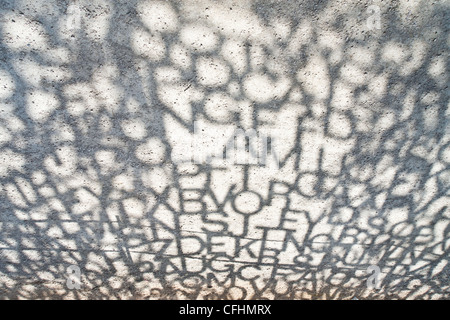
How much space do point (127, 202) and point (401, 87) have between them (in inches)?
67.5

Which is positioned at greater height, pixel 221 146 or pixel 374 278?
pixel 221 146

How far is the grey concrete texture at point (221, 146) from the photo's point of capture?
1.28 metres

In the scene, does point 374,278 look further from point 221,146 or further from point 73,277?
point 73,277

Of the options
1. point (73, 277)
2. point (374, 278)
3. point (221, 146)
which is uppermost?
point (221, 146)

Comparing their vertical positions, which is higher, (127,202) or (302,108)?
(302,108)

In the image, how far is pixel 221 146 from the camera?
5.16 feet

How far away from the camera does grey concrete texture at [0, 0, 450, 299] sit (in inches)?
50.4

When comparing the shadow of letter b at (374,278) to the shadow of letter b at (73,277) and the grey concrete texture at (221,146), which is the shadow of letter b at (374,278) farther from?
the shadow of letter b at (73,277)

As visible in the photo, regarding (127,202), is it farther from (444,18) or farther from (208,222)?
(444,18)

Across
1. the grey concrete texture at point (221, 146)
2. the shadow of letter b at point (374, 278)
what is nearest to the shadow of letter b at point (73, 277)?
the grey concrete texture at point (221, 146)

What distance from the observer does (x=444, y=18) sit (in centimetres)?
126

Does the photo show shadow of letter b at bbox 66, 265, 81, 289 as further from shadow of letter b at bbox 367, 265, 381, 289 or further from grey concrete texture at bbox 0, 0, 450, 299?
shadow of letter b at bbox 367, 265, 381, 289

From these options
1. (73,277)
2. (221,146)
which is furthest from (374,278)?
(73,277)
